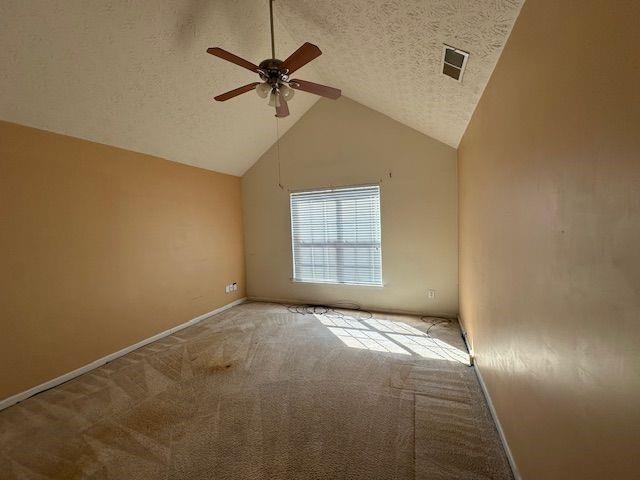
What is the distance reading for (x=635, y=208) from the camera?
584 mm

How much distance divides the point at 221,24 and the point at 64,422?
3375 millimetres

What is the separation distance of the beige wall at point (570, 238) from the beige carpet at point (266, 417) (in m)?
0.49

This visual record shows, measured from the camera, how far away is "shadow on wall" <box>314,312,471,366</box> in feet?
8.85

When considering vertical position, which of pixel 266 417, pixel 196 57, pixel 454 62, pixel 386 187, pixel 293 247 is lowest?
pixel 266 417

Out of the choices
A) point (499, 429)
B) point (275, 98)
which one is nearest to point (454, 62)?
point (275, 98)

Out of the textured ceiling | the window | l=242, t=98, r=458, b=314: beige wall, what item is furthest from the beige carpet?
the textured ceiling

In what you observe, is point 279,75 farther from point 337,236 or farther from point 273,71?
point 337,236

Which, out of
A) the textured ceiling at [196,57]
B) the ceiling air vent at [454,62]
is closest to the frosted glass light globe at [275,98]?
the textured ceiling at [196,57]

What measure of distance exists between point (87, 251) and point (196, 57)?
2.16 m

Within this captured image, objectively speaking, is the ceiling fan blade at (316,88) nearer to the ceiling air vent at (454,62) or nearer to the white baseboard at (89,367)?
the ceiling air vent at (454,62)

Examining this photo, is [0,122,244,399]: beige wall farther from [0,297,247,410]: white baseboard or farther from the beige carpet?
the beige carpet

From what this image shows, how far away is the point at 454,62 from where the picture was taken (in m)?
1.80

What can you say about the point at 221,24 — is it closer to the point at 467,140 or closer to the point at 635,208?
the point at 467,140

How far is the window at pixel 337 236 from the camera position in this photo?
3.97 m
